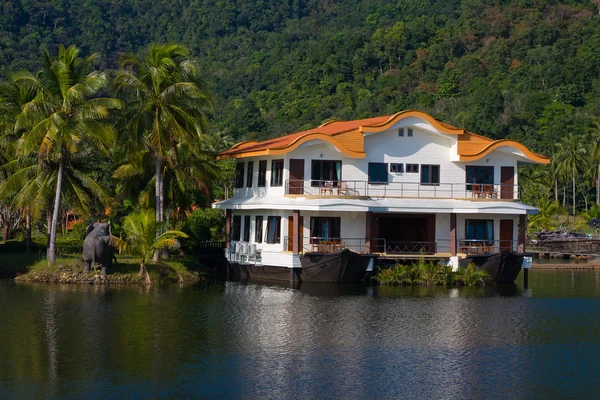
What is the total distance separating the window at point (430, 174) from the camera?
4406 centimetres

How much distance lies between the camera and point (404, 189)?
1720 inches

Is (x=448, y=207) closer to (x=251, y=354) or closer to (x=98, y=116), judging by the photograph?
(x=98, y=116)

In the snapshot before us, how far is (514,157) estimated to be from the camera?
4484 cm

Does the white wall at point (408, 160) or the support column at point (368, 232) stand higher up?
the white wall at point (408, 160)

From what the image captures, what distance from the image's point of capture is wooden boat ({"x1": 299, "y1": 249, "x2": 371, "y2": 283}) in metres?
40.3

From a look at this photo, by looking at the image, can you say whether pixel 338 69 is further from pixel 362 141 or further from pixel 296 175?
pixel 296 175

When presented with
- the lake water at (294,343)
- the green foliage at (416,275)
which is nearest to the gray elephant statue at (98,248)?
the lake water at (294,343)

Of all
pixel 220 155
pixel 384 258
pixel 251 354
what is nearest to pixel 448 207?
pixel 384 258

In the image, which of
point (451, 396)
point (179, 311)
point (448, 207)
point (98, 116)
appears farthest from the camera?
point (448, 207)

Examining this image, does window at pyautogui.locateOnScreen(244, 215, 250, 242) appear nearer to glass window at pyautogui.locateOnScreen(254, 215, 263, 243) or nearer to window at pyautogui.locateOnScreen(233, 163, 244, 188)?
glass window at pyautogui.locateOnScreen(254, 215, 263, 243)

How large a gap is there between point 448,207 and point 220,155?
12.9 meters

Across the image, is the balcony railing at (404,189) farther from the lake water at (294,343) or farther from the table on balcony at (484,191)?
Result: the lake water at (294,343)

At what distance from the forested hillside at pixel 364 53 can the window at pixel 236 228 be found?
4078cm

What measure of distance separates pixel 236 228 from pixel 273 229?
476 centimetres
